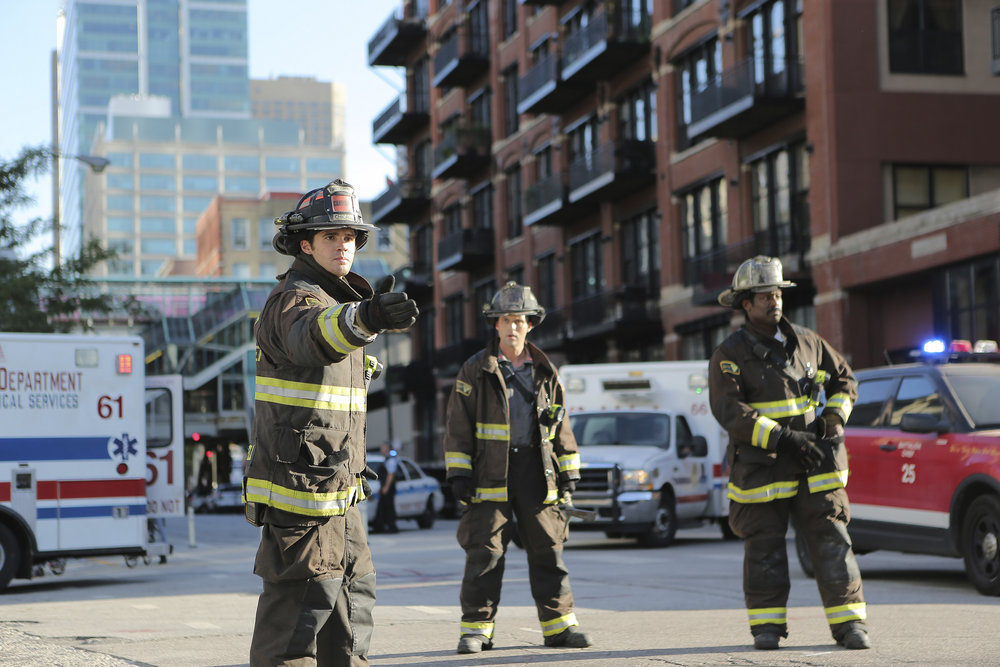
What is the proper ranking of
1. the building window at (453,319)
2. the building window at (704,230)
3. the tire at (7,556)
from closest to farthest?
1. the tire at (7,556)
2. the building window at (704,230)
3. the building window at (453,319)

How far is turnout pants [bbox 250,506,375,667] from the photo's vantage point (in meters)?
5.10

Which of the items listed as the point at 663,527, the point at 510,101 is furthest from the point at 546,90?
the point at 663,527

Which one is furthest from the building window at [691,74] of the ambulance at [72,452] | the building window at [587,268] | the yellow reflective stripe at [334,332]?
the yellow reflective stripe at [334,332]

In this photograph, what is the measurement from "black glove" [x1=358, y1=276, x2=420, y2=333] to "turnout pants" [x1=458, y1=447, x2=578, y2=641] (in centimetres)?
375

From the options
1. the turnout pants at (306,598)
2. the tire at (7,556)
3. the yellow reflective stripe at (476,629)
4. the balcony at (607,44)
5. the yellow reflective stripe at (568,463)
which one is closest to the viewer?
the turnout pants at (306,598)

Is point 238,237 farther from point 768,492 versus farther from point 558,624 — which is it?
point 768,492

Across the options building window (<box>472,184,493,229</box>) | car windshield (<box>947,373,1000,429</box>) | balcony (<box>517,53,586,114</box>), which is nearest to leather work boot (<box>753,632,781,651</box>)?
car windshield (<box>947,373,1000,429</box>)

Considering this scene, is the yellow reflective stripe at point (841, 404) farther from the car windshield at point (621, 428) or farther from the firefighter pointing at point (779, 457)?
the car windshield at point (621, 428)

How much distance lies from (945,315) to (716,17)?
404 inches

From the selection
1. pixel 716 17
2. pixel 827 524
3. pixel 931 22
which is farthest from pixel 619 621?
pixel 716 17

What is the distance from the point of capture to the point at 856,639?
310 inches

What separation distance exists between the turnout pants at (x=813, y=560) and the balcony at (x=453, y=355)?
39.4m

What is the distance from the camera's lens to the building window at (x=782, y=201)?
30312 millimetres

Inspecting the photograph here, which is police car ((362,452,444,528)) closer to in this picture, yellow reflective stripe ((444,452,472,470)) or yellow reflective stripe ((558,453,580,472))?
yellow reflective stripe ((558,453,580,472))
